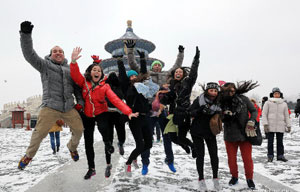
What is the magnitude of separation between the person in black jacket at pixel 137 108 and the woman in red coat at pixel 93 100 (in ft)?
1.18

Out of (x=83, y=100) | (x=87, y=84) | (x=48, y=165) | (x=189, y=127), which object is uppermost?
(x=87, y=84)

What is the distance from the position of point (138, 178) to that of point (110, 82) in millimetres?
1824

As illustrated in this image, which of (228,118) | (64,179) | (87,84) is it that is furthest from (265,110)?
(64,179)

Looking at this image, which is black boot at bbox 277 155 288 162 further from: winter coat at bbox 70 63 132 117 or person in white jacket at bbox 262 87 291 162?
winter coat at bbox 70 63 132 117

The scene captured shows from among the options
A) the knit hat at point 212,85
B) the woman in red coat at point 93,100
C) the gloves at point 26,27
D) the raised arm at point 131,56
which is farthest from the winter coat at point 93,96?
the knit hat at point 212,85

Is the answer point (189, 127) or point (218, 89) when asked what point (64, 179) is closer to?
point (189, 127)

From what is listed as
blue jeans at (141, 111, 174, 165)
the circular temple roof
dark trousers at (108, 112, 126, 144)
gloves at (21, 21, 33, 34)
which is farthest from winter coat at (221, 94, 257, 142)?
the circular temple roof

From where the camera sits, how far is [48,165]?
5.23 meters

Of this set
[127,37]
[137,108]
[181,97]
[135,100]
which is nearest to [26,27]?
[135,100]

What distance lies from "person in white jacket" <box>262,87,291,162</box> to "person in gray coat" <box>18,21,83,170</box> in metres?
4.92

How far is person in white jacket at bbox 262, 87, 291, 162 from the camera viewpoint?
5.59 meters

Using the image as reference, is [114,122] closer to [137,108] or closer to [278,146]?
[137,108]

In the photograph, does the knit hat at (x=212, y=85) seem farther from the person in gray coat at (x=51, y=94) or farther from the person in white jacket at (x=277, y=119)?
the person in white jacket at (x=277, y=119)

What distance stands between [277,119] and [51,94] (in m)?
5.57
